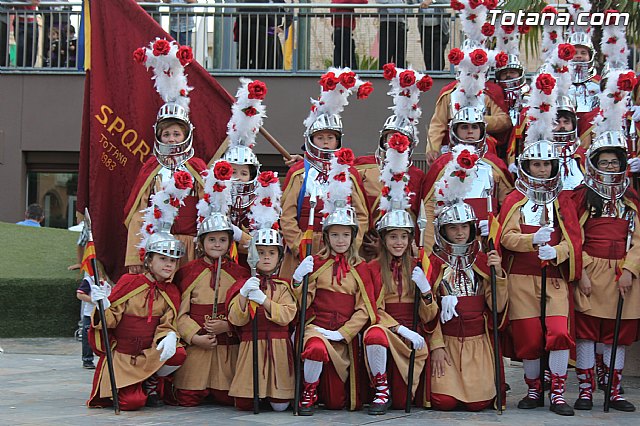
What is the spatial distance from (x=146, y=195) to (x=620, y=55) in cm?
518

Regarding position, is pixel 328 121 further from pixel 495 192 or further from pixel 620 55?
pixel 620 55

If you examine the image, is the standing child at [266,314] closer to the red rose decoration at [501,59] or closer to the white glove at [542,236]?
the white glove at [542,236]

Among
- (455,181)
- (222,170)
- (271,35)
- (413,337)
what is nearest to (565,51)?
(455,181)

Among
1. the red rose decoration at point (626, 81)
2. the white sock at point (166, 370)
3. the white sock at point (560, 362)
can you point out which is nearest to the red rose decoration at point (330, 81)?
the red rose decoration at point (626, 81)

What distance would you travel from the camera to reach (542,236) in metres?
7.69

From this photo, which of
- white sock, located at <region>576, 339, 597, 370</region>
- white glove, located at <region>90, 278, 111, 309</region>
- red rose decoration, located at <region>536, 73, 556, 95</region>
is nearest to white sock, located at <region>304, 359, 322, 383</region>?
white glove, located at <region>90, 278, 111, 309</region>

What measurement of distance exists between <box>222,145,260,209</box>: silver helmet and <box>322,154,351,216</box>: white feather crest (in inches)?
30.6

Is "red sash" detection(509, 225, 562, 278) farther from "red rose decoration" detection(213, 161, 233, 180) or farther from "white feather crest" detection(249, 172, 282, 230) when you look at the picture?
"red rose decoration" detection(213, 161, 233, 180)

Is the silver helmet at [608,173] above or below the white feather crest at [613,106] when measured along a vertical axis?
below

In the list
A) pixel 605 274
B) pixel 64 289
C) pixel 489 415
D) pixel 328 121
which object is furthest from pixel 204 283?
pixel 64 289

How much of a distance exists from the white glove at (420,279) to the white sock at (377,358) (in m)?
0.55

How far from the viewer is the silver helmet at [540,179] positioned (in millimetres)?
7961

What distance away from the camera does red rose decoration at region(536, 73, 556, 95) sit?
27.2 ft

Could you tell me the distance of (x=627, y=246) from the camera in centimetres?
809
